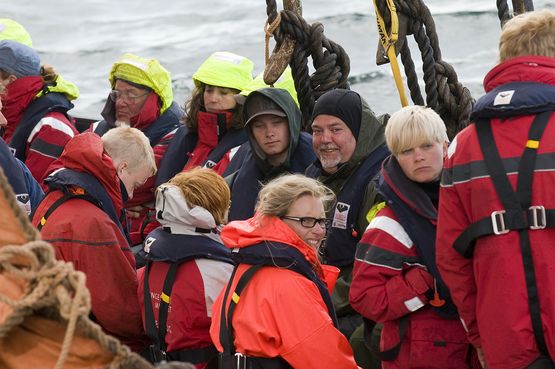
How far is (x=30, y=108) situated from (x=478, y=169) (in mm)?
3838

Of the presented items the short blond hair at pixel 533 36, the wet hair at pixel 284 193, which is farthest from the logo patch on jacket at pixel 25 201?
the short blond hair at pixel 533 36

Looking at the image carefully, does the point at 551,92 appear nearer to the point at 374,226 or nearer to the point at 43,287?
the point at 374,226

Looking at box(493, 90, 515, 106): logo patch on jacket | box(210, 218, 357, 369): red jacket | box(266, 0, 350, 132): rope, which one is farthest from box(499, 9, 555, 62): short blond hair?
box(266, 0, 350, 132): rope

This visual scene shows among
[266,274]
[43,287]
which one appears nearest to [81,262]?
[266,274]

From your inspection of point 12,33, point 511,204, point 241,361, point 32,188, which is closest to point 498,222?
point 511,204

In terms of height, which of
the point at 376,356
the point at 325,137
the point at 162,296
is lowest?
the point at 376,356

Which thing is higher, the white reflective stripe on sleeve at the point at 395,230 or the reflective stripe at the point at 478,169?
the reflective stripe at the point at 478,169

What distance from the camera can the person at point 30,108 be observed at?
24.3 feet

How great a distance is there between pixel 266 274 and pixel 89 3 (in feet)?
64.3

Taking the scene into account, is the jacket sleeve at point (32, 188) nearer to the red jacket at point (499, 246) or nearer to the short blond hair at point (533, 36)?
the red jacket at point (499, 246)

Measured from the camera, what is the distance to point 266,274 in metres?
4.75

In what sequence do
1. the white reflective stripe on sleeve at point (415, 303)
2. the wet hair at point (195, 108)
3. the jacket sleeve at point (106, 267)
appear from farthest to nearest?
the wet hair at point (195, 108) → the jacket sleeve at point (106, 267) → the white reflective stripe on sleeve at point (415, 303)

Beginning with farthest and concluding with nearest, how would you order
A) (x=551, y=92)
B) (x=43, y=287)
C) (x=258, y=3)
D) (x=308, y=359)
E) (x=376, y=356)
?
1. (x=258, y=3)
2. (x=376, y=356)
3. (x=308, y=359)
4. (x=551, y=92)
5. (x=43, y=287)

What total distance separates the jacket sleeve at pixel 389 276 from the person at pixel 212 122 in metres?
2.09
